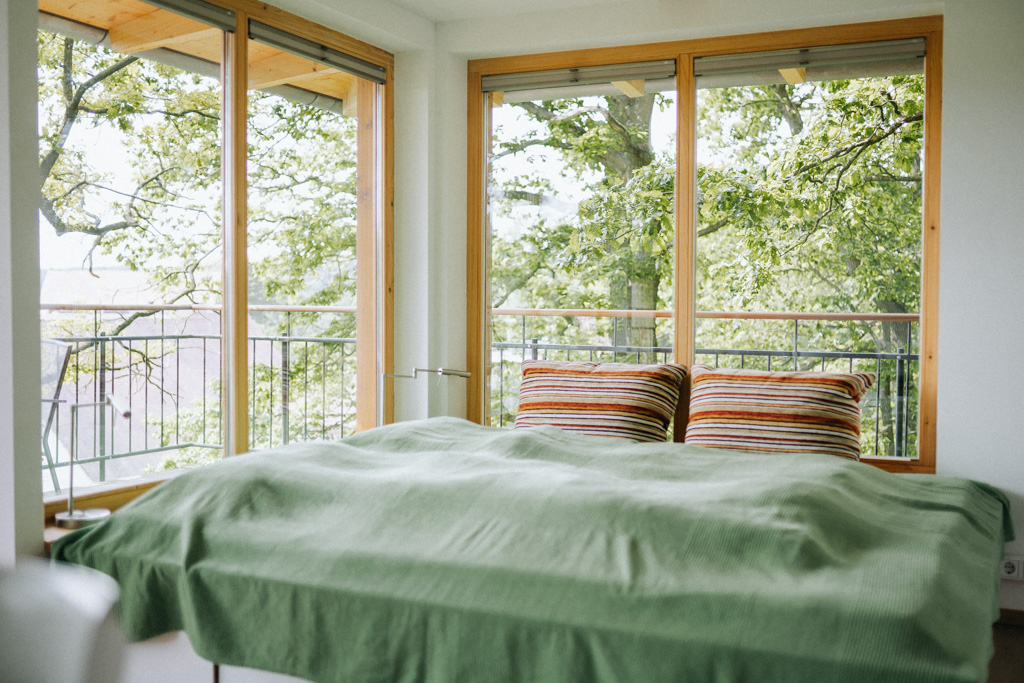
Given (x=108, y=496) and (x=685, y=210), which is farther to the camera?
(x=685, y=210)

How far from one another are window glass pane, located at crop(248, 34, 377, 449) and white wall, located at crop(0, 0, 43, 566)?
99 centimetres

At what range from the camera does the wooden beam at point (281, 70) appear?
3277 millimetres

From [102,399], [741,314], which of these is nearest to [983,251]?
[741,314]

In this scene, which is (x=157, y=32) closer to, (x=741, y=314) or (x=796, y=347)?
(x=741, y=314)

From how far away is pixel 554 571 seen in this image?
5.80 feet

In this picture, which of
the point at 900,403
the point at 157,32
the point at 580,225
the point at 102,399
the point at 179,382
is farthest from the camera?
the point at 580,225

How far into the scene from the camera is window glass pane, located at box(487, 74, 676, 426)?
3879 mm

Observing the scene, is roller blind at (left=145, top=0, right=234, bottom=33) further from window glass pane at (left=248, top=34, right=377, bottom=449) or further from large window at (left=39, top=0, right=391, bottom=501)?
window glass pane at (left=248, top=34, right=377, bottom=449)

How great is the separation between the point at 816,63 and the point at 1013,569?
6.98ft

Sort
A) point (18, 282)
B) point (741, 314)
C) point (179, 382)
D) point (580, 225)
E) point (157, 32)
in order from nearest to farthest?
point (18, 282) → point (157, 32) → point (179, 382) → point (741, 314) → point (580, 225)

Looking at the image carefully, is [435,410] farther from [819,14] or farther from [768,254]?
[819,14]

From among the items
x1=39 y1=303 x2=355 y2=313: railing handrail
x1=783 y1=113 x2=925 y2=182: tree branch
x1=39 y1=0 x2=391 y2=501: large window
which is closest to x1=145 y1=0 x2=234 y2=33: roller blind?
x1=39 y1=0 x2=391 y2=501: large window

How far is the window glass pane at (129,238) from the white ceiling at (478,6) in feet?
3.45

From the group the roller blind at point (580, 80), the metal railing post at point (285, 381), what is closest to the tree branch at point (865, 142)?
the roller blind at point (580, 80)
